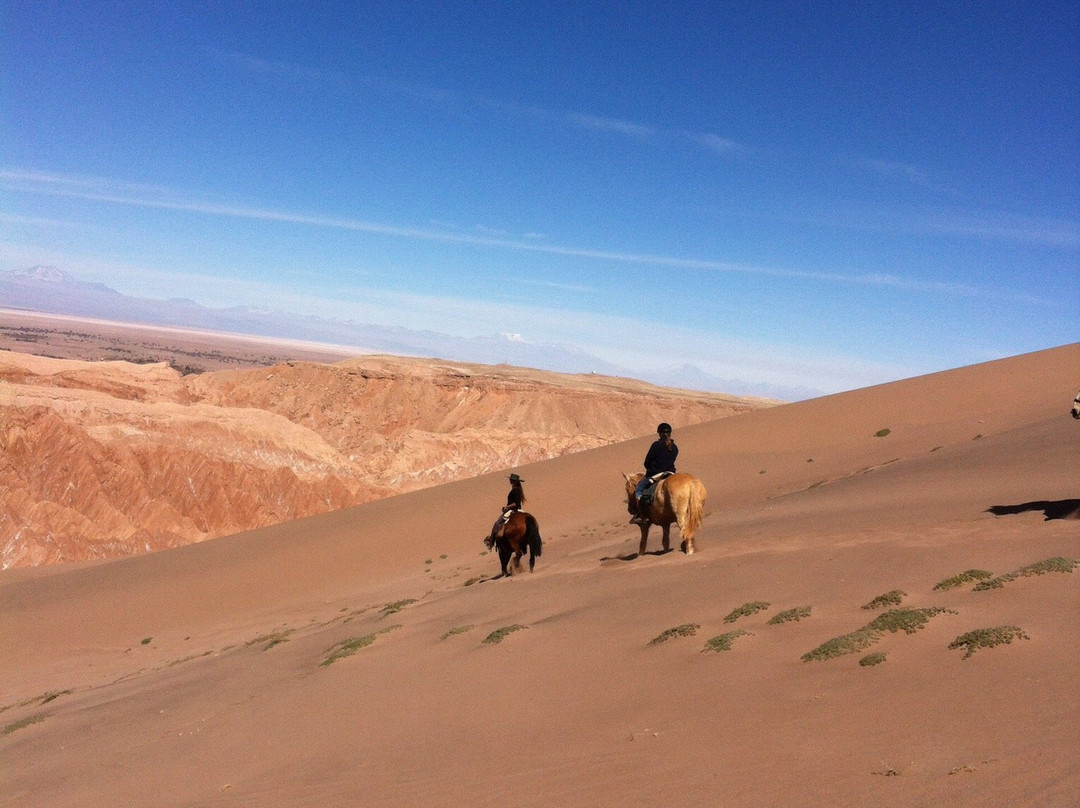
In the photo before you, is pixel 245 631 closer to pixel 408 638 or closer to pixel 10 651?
pixel 10 651

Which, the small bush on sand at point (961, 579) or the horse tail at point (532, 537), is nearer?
the small bush on sand at point (961, 579)

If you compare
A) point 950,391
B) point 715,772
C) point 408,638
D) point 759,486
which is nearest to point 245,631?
point 408,638

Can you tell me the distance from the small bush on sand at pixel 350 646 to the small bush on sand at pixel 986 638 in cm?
797

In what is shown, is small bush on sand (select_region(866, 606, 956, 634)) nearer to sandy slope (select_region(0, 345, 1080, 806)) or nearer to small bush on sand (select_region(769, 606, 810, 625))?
sandy slope (select_region(0, 345, 1080, 806))

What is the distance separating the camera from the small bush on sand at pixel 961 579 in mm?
8363

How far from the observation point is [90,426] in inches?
2264

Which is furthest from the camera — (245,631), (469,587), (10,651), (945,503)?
(10,651)

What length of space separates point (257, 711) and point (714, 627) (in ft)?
18.2

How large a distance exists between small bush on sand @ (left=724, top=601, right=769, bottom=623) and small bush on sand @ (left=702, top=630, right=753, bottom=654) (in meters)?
0.54

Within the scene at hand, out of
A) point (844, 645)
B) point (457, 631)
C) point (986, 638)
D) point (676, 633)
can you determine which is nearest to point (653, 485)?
point (457, 631)

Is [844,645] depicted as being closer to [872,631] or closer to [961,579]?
[872,631]

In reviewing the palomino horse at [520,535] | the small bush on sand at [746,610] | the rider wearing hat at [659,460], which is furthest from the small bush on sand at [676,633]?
the palomino horse at [520,535]

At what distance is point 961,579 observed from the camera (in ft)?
27.6

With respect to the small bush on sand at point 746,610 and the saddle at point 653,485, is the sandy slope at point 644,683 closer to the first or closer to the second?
the small bush on sand at point 746,610
